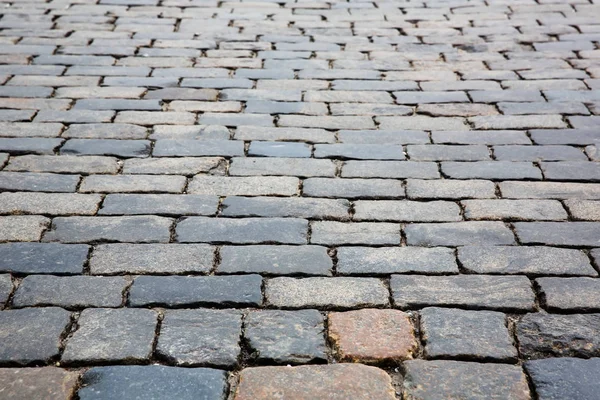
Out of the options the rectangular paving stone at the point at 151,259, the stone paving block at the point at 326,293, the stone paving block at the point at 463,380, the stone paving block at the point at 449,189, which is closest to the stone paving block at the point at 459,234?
the stone paving block at the point at 449,189

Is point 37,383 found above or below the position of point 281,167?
above

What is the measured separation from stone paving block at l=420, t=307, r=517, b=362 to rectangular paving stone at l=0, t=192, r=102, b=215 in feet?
5.33

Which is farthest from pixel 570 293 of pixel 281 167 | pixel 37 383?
pixel 37 383

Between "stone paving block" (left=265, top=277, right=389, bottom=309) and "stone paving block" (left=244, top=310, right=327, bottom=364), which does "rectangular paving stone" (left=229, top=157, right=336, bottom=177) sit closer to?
"stone paving block" (left=265, top=277, right=389, bottom=309)

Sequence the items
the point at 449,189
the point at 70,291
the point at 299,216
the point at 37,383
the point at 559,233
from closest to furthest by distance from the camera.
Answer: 1. the point at 37,383
2. the point at 70,291
3. the point at 559,233
4. the point at 299,216
5. the point at 449,189

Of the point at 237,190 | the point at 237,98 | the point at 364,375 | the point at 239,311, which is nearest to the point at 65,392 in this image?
the point at 239,311

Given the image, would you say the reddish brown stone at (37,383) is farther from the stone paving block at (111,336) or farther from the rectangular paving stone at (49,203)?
the rectangular paving stone at (49,203)

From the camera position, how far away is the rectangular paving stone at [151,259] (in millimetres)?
2717

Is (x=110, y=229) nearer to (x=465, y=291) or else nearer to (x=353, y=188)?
(x=353, y=188)

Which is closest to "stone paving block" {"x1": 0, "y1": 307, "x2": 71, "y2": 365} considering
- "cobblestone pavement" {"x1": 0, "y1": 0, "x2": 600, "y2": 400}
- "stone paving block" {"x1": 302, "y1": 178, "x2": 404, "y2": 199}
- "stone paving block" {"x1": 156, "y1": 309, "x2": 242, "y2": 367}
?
"cobblestone pavement" {"x1": 0, "y1": 0, "x2": 600, "y2": 400}

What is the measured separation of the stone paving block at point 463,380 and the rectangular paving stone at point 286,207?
3.35 ft

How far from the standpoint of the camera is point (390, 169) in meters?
3.53

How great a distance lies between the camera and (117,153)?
3658 millimetres

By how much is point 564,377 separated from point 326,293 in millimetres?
876
